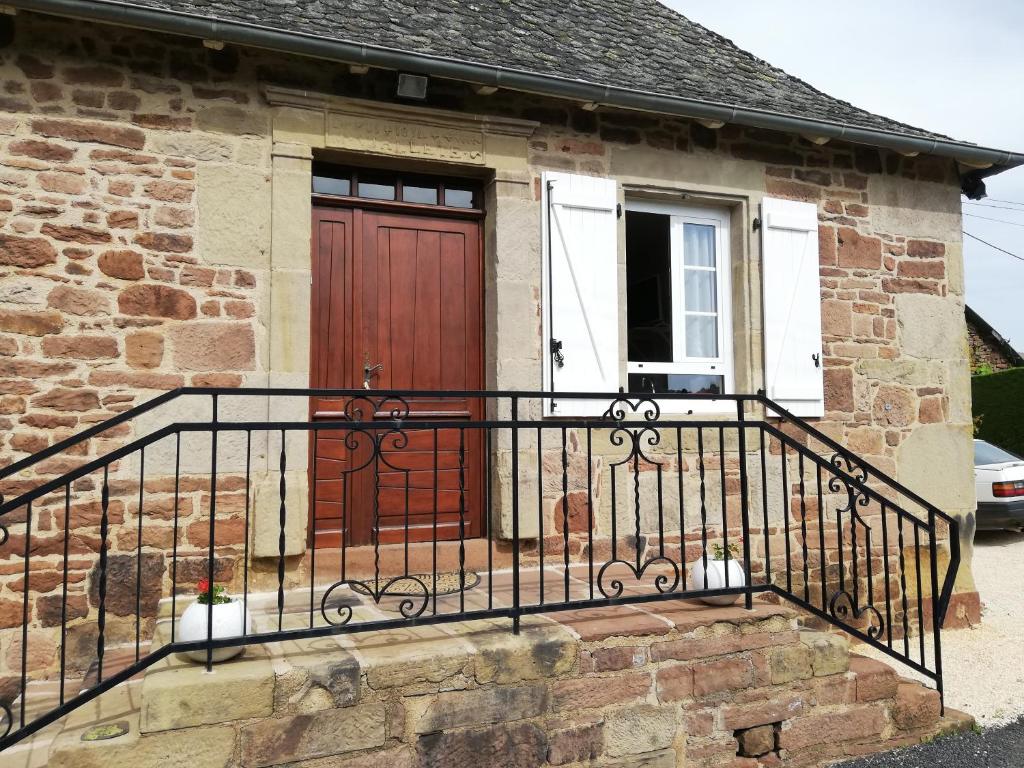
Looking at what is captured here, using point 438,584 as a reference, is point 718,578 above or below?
above

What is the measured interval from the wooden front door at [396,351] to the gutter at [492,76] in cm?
89

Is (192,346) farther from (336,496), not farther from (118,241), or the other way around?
(336,496)

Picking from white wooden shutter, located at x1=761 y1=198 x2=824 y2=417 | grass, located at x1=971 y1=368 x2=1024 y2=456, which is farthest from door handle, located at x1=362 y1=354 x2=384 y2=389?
grass, located at x1=971 y1=368 x2=1024 y2=456

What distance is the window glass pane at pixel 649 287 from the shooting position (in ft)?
17.3

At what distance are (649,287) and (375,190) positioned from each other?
6.48ft

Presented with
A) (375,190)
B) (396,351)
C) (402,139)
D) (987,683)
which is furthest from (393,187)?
(987,683)

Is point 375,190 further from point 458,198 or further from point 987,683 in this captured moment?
point 987,683

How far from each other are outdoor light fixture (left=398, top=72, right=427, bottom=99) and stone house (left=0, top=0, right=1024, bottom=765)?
12mm

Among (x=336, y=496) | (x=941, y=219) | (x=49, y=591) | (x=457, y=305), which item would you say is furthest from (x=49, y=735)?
(x=941, y=219)

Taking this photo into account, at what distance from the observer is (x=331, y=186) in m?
4.58

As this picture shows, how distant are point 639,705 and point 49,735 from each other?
2230 mm

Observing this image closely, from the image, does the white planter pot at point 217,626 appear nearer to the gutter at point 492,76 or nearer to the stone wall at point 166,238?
the stone wall at point 166,238

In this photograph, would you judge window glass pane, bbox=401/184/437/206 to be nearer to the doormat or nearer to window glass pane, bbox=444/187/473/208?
window glass pane, bbox=444/187/473/208

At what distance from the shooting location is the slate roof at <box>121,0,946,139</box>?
4320mm
